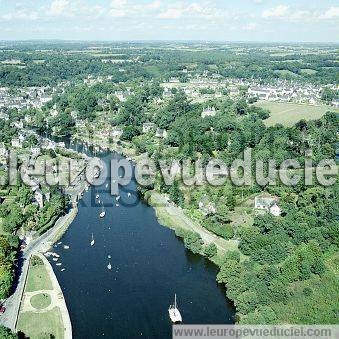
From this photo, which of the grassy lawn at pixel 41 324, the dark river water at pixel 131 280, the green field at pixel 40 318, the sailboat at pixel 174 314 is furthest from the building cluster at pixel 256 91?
the grassy lawn at pixel 41 324

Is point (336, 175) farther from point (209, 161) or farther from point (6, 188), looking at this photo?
point (6, 188)

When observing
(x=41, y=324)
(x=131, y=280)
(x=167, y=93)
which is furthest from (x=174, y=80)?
(x=41, y=324)

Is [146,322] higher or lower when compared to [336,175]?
lower

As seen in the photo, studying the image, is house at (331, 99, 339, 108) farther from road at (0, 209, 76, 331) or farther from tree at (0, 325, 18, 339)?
tree at (0, 325, 18, 339)

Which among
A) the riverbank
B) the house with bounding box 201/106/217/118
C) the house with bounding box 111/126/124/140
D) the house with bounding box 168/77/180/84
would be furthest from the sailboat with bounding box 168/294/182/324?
the house with bounding box 168/77/180/84

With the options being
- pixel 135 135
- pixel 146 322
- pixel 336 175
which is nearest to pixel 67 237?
pixel 146 322

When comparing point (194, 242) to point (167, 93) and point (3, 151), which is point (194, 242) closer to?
point (3, 151)

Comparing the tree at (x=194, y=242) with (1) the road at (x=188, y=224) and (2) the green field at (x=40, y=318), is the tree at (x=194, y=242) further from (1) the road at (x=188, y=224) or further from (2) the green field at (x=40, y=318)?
(2) the green field at (x=40, y=318)
